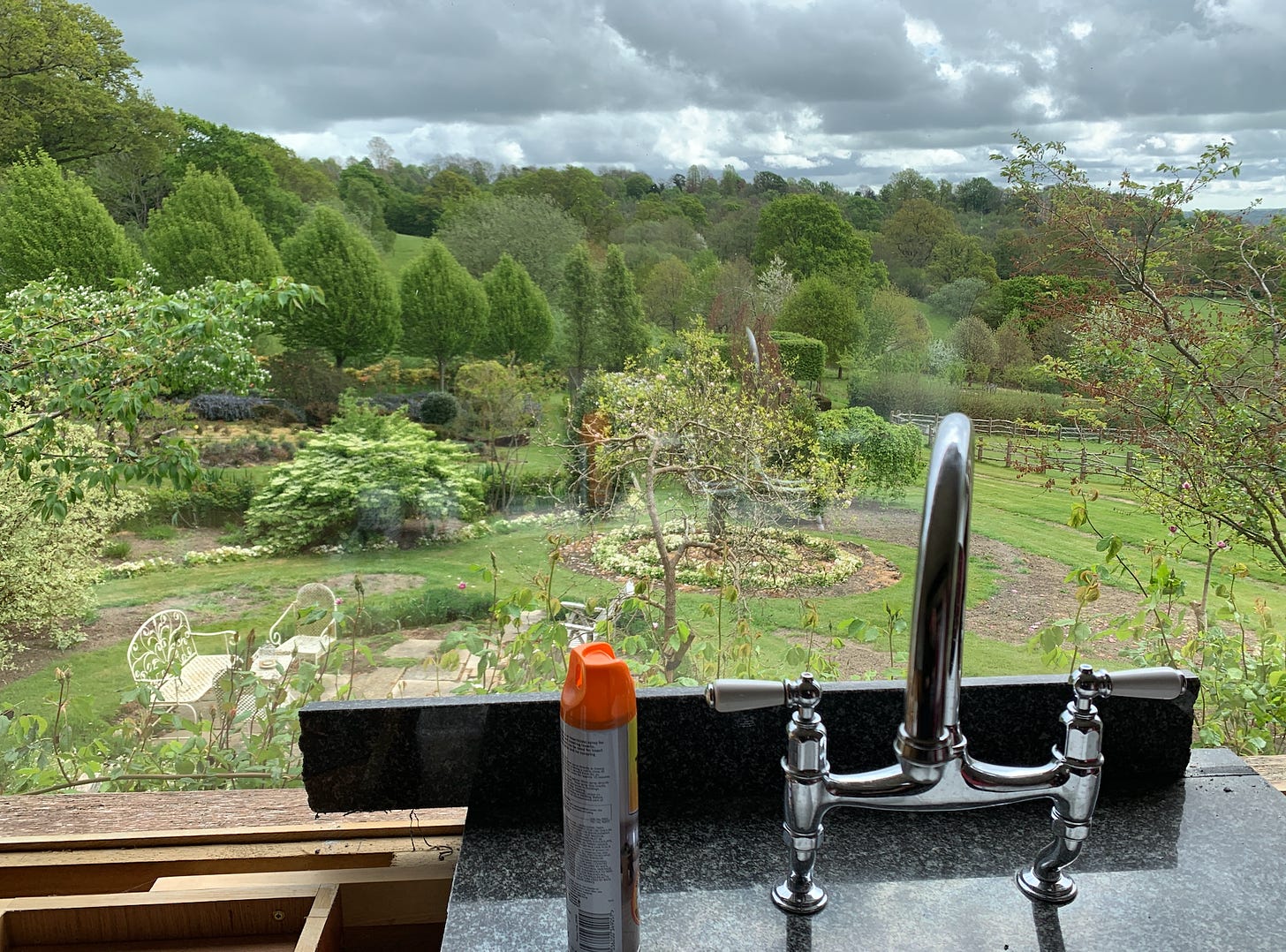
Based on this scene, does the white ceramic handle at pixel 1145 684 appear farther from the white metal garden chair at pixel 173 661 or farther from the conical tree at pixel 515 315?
the conical tree at pixel 515 315

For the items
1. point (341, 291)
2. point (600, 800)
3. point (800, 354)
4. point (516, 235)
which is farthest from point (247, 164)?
point (600, 800)

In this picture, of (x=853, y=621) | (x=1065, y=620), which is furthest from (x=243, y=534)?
(x=1065, y=620)

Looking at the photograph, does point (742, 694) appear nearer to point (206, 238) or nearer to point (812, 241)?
point (812, 241)

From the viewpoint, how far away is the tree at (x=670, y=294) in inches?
89.2

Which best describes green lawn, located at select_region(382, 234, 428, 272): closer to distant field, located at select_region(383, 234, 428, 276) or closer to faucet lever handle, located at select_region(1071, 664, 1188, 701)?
distant field, located at select_region(383, 234, 428, 276)

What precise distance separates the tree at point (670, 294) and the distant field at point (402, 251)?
1.99 feet

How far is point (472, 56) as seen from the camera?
200cm

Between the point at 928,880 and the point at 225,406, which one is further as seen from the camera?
the point at 225,406

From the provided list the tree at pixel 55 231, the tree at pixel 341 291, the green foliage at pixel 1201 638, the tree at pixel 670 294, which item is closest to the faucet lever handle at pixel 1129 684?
the green foliage at pixel 1201 638

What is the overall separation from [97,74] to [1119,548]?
2.43 m

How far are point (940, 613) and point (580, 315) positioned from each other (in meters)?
1.81

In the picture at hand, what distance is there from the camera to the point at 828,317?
2.16 m

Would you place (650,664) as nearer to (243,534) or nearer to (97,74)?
(243,534)

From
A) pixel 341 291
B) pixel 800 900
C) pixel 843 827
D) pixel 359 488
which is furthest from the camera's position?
pixel 341 291
